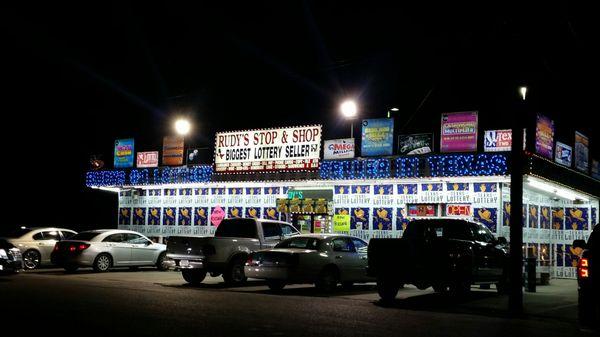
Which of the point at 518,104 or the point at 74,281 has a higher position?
the point at 518,104

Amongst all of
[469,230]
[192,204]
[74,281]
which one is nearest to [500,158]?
[469,230]

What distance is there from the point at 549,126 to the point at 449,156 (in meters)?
3.65

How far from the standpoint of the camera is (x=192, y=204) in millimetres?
29625

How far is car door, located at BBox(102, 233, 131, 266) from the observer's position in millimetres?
22422

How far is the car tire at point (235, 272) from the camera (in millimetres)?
18328

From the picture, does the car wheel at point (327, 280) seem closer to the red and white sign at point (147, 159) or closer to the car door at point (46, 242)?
the car door at point (46, 242)

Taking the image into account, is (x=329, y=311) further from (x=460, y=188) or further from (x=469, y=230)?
(x=460, y=188)

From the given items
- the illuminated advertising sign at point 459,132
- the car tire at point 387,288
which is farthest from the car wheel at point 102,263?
the illuminated advertising sign at point 459,132

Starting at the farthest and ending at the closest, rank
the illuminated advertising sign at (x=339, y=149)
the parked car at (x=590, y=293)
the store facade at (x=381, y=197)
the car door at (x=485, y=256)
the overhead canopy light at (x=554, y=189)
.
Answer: the illuminated advertising sign at (x=339, y=149)
the store facade at (x=381, y=197)
the overhead canopy light at (x=554, y=189)
the car door at (x=485, y=256)
the parked car at (x=590, y=293)

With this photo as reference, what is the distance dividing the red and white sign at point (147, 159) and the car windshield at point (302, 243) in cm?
1372

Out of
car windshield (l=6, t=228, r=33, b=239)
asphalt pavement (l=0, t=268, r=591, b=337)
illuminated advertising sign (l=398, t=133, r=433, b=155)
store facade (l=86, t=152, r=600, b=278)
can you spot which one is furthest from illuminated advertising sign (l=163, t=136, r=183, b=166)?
asphalt pavement (l=0, t=268, r=591, b=337)

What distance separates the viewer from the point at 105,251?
874 inches

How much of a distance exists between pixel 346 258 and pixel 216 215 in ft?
40.1

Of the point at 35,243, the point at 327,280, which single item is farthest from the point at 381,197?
the point at 35,243
